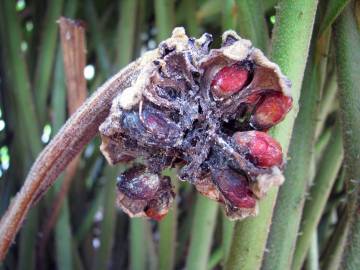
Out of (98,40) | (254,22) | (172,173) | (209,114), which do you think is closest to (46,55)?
(98,40)

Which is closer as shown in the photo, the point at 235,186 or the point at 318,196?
the point at 235,186

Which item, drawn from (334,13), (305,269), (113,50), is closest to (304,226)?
(305,269)

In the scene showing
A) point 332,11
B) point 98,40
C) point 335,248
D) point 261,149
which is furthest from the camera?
point 98,40

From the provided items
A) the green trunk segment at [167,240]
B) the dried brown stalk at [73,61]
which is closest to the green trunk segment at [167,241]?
the green trunk segment at [167,240]

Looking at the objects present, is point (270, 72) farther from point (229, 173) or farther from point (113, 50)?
point (113, 50)

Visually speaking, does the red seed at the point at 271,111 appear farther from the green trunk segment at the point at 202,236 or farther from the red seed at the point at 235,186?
the green trunk segment at the point at 202,236

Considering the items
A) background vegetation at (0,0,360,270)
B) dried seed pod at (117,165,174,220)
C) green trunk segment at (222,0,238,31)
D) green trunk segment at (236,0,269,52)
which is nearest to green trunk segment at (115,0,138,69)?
background vegetation at (0,0,360,270)

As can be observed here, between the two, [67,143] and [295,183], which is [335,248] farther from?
[67,143]

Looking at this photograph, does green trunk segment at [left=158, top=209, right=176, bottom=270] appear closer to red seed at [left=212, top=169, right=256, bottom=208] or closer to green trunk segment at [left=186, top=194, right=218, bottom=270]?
green trunk segment at [left=186, top=194, right=218, bottom=270]
